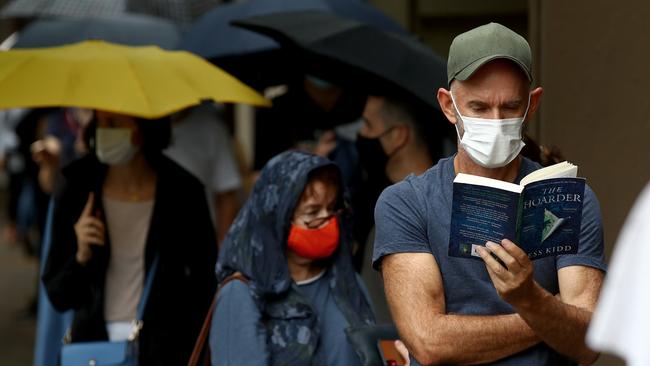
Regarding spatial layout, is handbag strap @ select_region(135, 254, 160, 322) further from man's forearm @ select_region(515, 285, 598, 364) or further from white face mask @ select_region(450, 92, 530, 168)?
man's forearm @ select_region(515, 285, 598, 364)

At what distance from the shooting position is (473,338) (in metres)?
3.53

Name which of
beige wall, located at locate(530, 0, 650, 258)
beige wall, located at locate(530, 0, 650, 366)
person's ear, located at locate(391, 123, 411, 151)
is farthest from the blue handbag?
beige wall, located at locate(530, 0, 650, 258)

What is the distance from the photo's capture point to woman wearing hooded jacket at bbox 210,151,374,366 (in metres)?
4.78

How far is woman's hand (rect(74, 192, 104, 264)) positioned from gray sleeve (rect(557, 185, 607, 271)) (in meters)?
2.68

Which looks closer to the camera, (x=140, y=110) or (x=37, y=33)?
(x=140, y=110)

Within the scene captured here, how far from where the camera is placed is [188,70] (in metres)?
6.26

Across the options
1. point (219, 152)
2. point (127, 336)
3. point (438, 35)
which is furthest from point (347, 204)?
point (438, 35)

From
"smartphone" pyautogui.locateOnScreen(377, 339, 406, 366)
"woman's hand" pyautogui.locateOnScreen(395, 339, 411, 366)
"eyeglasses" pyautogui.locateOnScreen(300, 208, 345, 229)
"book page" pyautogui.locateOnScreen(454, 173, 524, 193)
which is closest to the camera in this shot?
"book page" pyautogui.locateOnScreen(454, 173, 524, 193)

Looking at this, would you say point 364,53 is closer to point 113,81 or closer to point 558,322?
point 113,81

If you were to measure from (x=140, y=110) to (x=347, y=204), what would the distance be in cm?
101

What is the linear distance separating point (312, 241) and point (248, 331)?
44 centimetres

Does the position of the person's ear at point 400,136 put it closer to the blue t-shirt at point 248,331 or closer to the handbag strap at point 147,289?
the handbag strap at point 147,289

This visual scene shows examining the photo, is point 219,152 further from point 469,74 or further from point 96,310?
point 469,74

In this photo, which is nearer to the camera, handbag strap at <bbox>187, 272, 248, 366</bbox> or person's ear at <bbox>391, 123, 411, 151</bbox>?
handbag strap at <bbox>187, 272, 248, 366</bbox>
